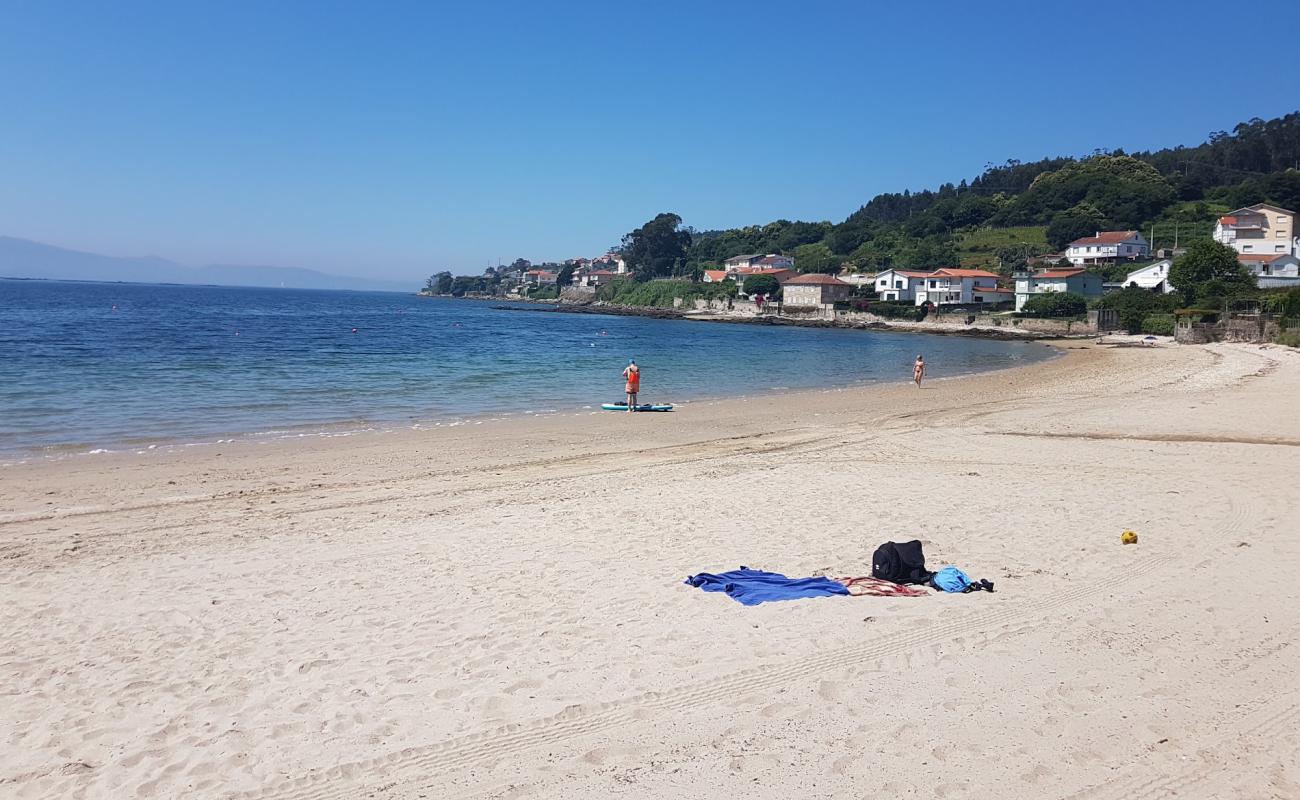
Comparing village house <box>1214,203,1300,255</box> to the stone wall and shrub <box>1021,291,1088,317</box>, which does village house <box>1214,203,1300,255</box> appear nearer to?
shrub <box>1021,291,1088,317</box>

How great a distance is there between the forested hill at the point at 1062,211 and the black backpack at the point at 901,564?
113257 millimetres

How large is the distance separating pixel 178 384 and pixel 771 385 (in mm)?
20323

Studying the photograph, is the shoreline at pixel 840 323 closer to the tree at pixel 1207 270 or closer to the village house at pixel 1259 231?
the tree at pixel 1207 270

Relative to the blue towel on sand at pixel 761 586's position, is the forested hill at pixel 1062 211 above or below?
above

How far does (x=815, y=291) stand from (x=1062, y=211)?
5110cm

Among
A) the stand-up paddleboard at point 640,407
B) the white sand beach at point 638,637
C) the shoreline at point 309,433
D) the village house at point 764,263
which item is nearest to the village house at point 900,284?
the village house at point 764,263

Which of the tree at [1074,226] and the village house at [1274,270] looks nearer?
the village house at [1274,270]

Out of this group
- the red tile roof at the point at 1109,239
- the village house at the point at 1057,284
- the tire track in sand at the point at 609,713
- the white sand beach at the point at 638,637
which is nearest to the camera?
the tire track in sand at the point at 609,713

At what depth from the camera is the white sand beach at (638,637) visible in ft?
15.0

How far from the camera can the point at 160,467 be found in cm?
1383

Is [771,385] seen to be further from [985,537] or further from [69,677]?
[69,677]

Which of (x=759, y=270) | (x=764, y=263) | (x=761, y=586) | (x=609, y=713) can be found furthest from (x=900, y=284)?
(x=609, y=713)

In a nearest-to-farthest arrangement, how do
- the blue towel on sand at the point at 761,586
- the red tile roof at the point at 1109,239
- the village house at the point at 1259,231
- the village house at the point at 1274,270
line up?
the blue towel on sand at the point at 761,586 → the village house at the point at 1274,270 → the village house at the point at 1259,231 → the red tile roof at the point at 1109,239

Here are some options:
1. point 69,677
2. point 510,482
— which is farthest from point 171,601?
point 510,482
